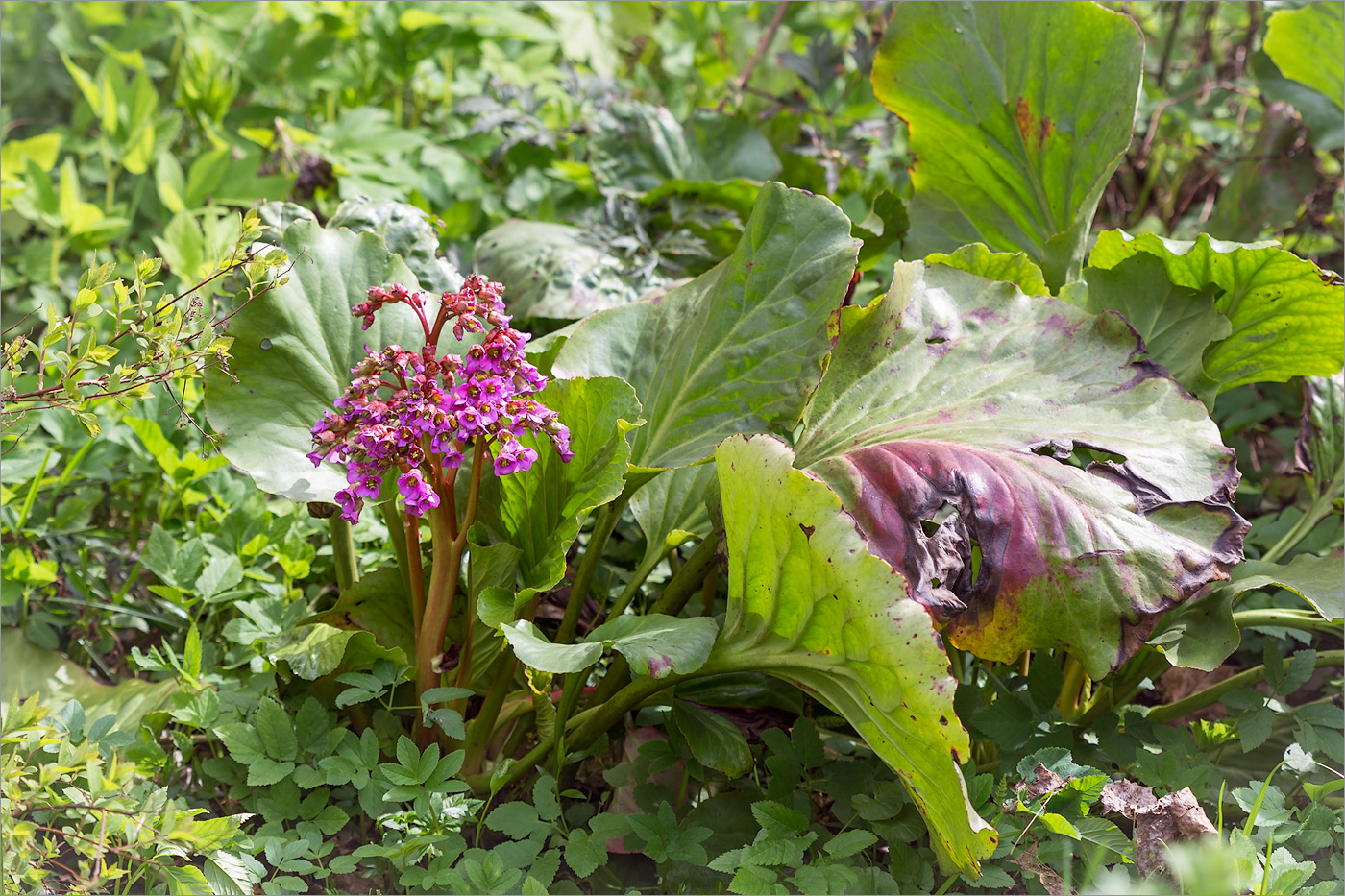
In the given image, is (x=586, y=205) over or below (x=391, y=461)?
below

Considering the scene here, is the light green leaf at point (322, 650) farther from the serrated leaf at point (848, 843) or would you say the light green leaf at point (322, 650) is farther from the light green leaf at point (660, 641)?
the serrated leaf at point (848, 843)

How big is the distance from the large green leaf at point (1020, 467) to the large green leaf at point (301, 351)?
0.62 metres

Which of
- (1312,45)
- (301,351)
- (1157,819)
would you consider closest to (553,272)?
(301,351)

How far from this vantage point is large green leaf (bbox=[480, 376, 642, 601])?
4.09 feet

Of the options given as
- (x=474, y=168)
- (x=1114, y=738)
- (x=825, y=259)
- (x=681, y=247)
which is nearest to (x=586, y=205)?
(x=474, y=168)

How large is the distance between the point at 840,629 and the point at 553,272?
105cm

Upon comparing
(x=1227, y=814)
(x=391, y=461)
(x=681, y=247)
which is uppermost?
(x=391, y=461)

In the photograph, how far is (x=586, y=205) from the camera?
8.50ft

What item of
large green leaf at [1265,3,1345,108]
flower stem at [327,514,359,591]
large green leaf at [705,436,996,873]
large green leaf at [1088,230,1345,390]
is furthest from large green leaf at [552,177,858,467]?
large green leaf at [1265,3,1345,108]

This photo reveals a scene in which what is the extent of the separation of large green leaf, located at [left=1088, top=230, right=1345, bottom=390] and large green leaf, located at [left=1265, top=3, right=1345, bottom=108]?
0.62 meters

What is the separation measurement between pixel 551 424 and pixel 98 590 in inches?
38.4

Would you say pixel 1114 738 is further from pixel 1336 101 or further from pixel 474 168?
pixel 474 168

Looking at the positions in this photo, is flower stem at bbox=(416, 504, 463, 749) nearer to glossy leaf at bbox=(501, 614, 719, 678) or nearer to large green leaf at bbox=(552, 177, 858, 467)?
glossy leaf at bbox=(501, 614, 719, 678)

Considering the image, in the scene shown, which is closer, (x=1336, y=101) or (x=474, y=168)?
(x=1336, y=101)
